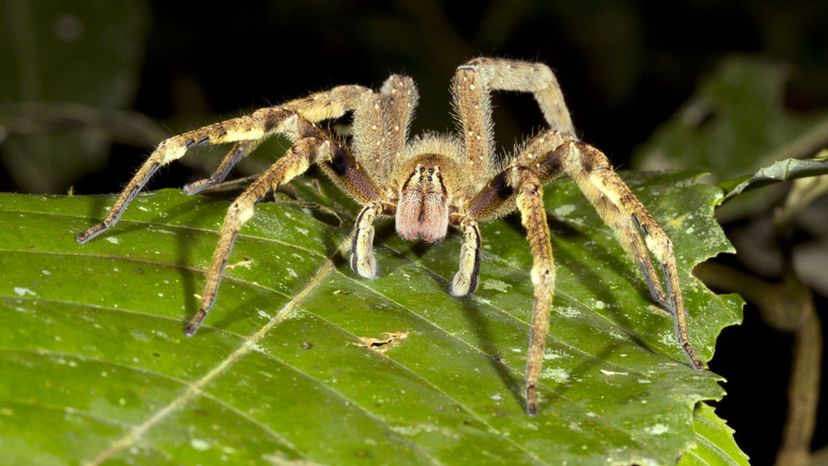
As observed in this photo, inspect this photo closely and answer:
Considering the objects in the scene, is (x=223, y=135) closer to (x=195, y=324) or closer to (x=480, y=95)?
(x=195, y=324)

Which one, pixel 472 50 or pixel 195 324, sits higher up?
pixel 472 50

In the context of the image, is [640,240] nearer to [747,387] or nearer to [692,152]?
[747,387]

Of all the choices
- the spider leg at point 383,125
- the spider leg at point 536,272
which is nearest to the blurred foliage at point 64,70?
the spider leg at point 383,125

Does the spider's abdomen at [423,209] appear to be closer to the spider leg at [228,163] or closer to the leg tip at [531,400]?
the spider leg at [228,163]

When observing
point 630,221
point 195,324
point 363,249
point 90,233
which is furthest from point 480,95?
point 195,324

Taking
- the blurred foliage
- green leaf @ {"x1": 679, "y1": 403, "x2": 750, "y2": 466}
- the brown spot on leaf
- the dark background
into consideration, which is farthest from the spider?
the blurred foliage

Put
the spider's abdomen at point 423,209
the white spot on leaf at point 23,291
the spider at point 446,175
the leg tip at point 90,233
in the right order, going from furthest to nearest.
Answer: the spider's abdomen at point 423,209
the spider at point 446,175
the leg tip at point 90,233
the white spot on leaf at point 23,291

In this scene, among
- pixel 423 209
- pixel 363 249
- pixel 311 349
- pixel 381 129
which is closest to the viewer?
pixel 311 349

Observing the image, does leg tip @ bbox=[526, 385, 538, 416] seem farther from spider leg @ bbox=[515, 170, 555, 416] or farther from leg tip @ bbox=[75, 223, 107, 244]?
leg tip @ bbox=[75, 223, 107, 244]

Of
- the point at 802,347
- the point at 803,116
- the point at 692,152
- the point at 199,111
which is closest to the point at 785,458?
the point at 802,347

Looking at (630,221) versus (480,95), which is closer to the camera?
(630,221)
